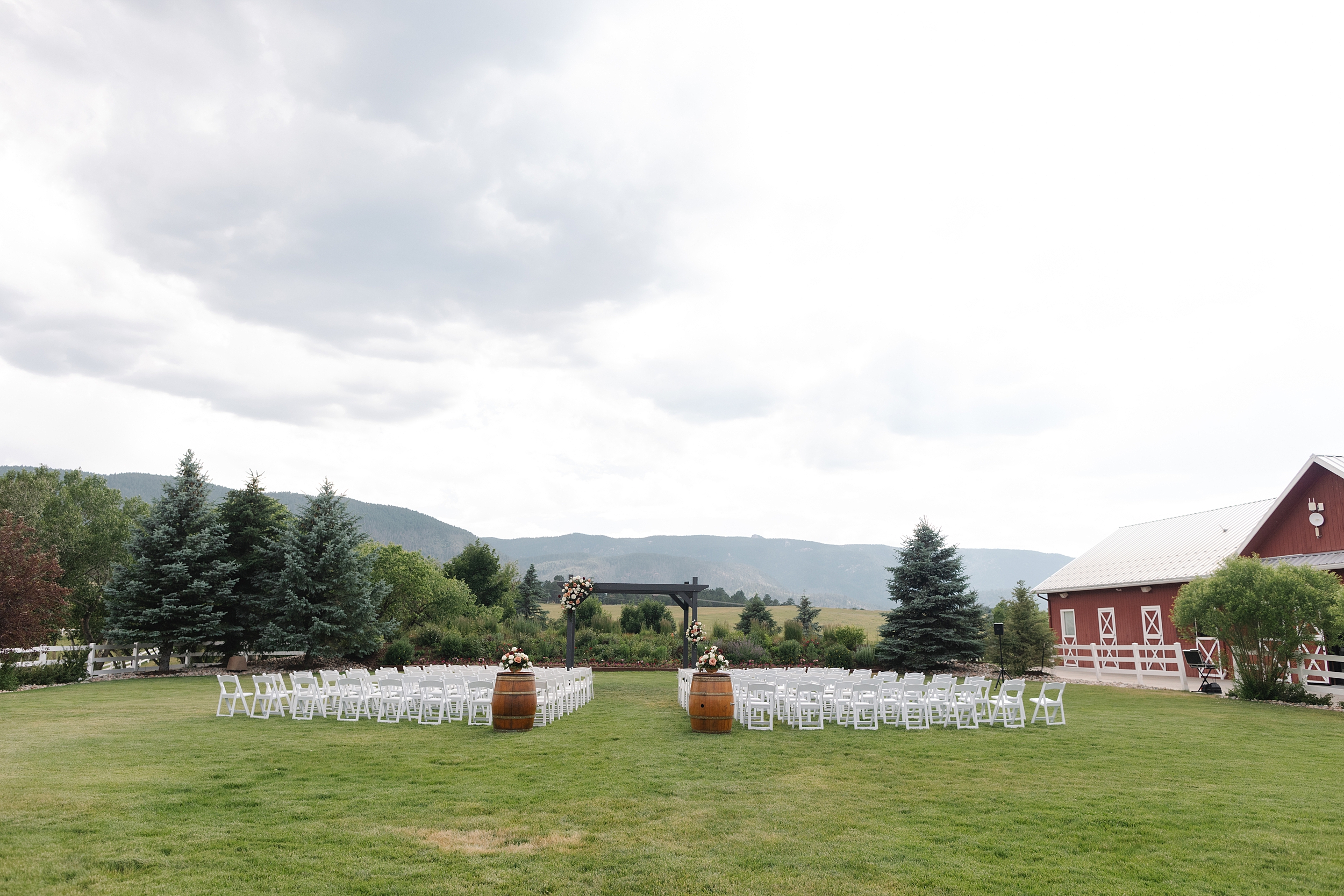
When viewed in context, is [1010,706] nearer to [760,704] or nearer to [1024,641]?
[760,704]

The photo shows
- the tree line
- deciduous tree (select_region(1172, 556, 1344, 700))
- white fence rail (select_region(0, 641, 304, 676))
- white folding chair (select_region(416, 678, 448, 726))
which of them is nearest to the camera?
white folding chair (select_region(416, 678, 448, 726))

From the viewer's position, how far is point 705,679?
38.8ft

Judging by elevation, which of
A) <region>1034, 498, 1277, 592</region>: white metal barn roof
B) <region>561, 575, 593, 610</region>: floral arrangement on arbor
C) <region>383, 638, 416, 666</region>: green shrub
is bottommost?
<region>383, 638, 416, 666</region>: green shrub

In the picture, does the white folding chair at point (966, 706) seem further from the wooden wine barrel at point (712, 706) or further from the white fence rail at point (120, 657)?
the white fence rail at point (120, 657)

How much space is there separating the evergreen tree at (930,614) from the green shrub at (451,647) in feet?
47.0

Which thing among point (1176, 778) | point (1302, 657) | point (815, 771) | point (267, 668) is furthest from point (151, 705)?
point (1302, 657)

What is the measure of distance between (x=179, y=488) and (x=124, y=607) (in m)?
3.92

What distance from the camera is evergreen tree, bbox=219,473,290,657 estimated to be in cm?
2455

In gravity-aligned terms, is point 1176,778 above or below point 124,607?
below

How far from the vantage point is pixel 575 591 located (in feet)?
70.1

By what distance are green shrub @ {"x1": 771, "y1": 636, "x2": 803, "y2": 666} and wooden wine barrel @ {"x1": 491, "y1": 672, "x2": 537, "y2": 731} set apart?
55.0ft

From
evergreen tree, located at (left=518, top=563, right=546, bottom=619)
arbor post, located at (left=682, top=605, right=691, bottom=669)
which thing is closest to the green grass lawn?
arbor post, located at (left=682, top=605, right=691, bottom=669)

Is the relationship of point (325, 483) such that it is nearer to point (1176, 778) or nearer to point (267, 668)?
point (267, 668)

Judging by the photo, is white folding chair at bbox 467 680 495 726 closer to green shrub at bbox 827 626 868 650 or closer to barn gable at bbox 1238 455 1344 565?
green shrub at bbox 827 626 868 650
